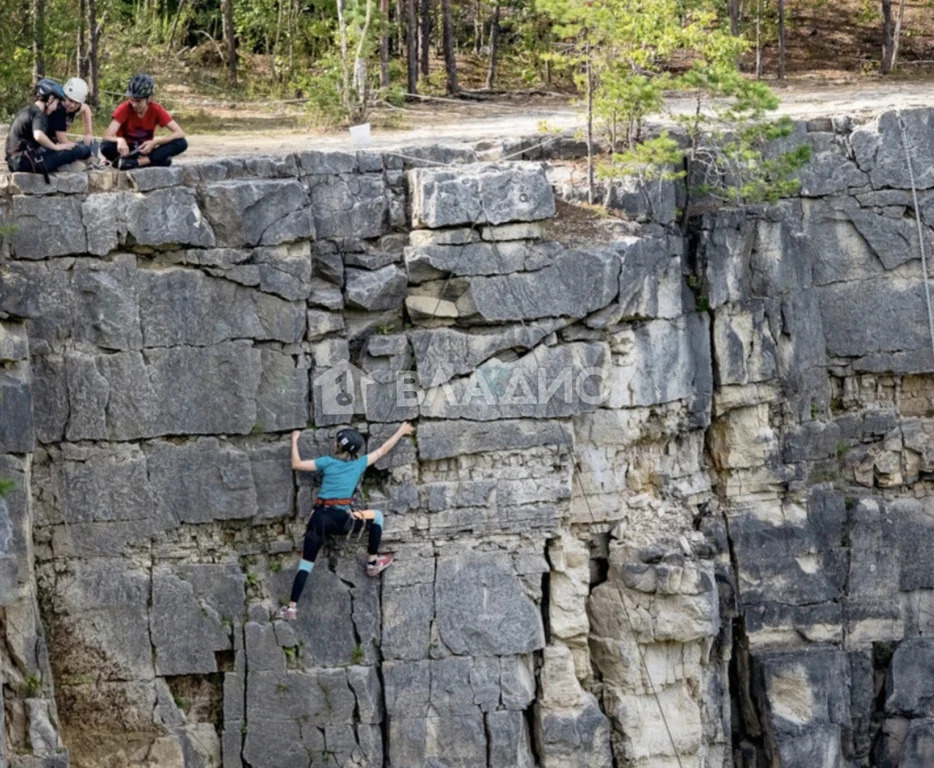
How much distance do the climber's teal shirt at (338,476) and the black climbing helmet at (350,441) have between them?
0.40 feet

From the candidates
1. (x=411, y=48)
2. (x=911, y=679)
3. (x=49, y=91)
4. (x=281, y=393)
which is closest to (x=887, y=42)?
(x=411, y=48)

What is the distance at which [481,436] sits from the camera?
18.7 m

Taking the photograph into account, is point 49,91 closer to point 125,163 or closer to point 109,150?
point 109,150

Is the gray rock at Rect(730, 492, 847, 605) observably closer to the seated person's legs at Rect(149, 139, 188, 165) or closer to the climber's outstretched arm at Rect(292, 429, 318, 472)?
the climber's outstretched arm at Rect(292, 429, 318, 472)

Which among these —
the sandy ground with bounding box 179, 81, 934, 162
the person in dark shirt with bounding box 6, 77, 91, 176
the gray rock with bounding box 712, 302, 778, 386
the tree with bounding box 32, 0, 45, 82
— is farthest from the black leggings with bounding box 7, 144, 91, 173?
the gray rock with bounding box 712, 302, 778, 386

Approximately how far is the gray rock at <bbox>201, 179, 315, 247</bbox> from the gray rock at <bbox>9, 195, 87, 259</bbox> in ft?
3.80

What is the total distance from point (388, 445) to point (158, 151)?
3.38m

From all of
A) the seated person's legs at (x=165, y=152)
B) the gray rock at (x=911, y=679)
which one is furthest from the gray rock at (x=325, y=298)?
Answer: the gray rock at (x=911, y=679)

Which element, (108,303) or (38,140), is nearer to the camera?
(38,140)

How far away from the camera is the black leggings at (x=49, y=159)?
17.6 m

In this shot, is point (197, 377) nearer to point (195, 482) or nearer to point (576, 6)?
point (195, 482)

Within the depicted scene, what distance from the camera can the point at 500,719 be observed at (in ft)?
61.6

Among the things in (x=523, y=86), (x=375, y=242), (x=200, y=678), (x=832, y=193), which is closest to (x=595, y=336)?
(x=375, y=242)

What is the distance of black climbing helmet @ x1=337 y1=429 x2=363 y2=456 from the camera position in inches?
703
